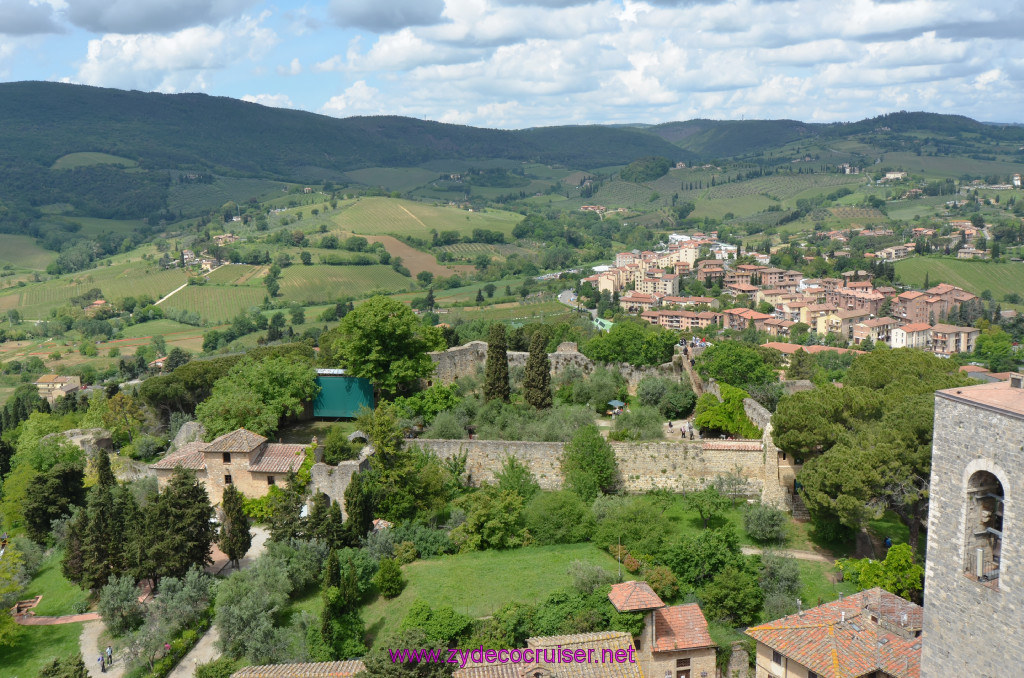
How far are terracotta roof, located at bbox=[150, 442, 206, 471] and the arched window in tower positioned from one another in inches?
896

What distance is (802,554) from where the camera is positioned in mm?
23547

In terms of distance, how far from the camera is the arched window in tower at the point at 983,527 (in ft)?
38.1

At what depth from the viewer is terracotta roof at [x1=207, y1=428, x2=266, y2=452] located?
26980mm

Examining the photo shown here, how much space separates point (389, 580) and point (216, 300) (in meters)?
99.7

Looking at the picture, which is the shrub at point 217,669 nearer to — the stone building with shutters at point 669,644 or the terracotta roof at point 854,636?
the stone building with shutters at point 669,644

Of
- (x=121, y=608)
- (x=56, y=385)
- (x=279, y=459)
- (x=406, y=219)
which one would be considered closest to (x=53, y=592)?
(x=121, y=608)

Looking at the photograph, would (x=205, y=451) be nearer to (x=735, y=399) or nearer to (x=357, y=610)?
(x=357, y=610)

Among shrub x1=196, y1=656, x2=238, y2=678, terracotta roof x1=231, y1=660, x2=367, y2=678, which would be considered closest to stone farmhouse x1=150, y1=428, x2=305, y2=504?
shrub x1=196, y1=656, x2=238, y2=678

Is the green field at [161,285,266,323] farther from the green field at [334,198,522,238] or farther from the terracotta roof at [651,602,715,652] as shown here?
Result: the terracotta roof at [651,602,715,652]

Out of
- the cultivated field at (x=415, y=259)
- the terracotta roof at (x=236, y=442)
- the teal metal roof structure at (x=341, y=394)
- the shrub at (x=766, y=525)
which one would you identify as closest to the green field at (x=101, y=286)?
the cultivated field at (x=415, y=259)

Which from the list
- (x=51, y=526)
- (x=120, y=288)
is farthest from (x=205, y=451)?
(x=120, y=288)

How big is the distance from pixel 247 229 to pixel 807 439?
159 metres

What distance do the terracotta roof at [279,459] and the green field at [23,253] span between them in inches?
5785

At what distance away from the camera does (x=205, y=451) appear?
2727cm
